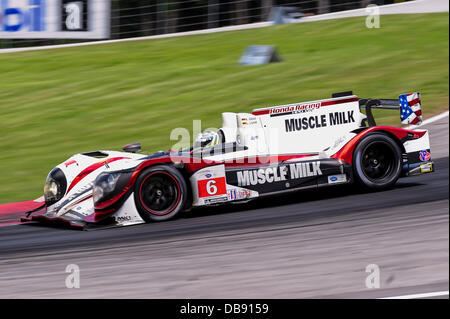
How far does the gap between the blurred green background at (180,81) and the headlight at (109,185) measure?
2.89 metres

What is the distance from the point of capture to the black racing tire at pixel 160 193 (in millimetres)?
7453

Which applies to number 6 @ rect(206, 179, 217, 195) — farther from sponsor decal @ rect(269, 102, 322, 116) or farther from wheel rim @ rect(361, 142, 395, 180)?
wheel rim @ rect(361, 142, 395, 180)

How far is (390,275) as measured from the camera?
5223 millimetres

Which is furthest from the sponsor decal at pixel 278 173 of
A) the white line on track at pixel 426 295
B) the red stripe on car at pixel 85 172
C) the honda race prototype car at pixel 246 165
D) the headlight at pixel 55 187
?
the white line on track at pixel 426 295

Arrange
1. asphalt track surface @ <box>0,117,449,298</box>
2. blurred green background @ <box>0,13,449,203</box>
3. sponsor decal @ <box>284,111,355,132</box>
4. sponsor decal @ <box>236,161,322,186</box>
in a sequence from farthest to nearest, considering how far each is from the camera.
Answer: blurred green background @ <box>0,13,449,203</box> < sponsor decal @ <box>284,111,355,132</box> < sponsor decal @ <box>236,161,322,186</box> < asphalt track surface @ <box>0,117,449,298</box>

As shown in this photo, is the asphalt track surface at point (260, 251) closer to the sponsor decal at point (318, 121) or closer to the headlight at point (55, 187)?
the headlight at point (55, 187)

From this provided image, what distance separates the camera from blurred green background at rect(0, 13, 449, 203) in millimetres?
12695

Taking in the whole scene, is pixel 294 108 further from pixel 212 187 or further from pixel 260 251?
pixel 260 251

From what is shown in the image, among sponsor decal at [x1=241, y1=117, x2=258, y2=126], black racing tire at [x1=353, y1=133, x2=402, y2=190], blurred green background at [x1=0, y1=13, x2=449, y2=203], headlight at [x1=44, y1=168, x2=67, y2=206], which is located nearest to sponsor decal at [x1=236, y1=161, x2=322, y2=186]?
black racing tire at [x1=353, y1=133, x2=402, y2=190]

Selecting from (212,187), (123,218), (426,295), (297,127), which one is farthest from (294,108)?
(426,295)

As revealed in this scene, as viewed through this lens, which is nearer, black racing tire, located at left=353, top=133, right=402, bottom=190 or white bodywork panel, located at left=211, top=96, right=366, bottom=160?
black racing tire, located at left=353, top=133, right=402, bottom=190

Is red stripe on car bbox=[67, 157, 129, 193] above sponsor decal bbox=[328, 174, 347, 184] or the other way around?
Result: above
